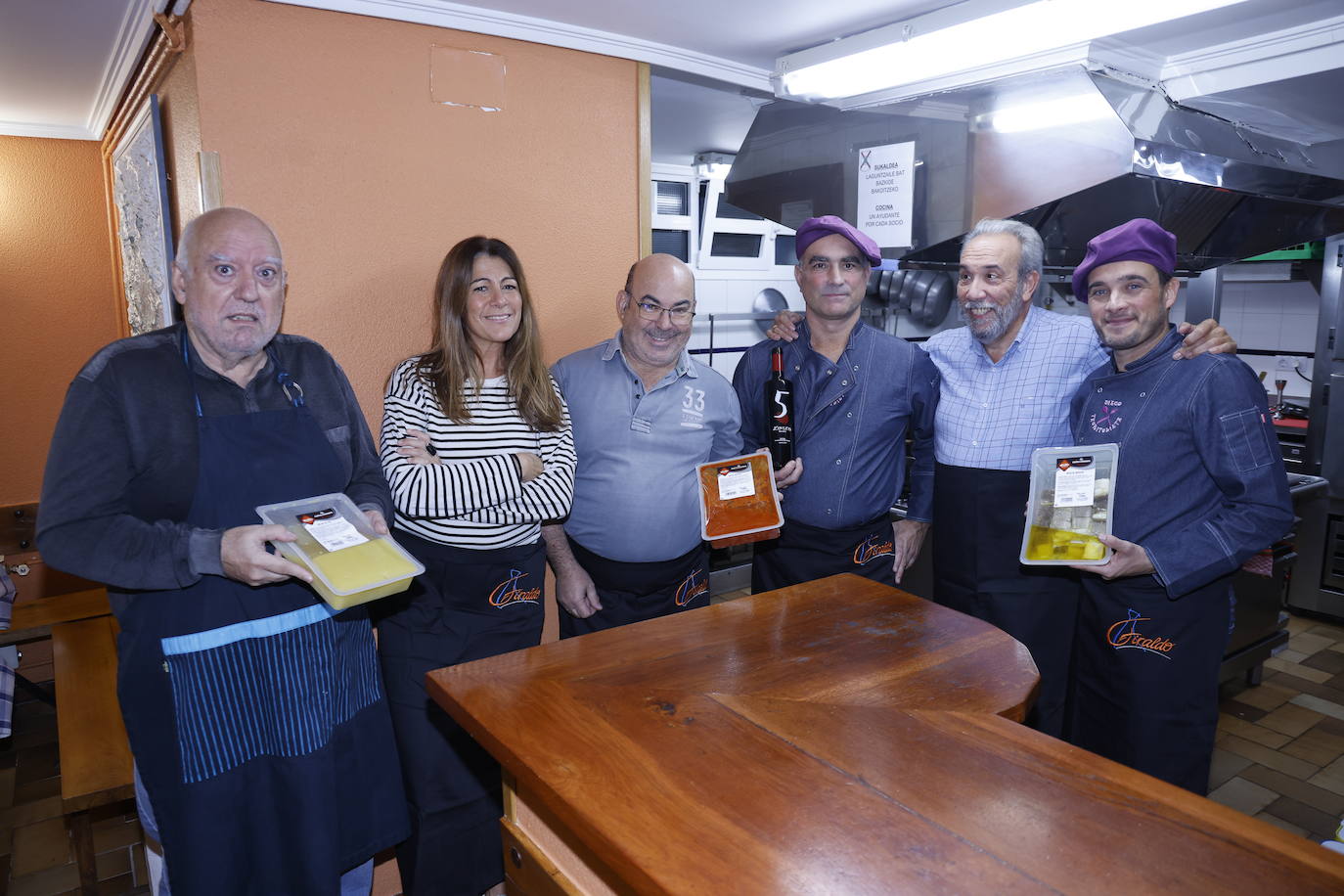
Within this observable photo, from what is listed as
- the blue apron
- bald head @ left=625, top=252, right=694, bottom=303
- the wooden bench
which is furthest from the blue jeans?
bald head @ left=625, top=252, right=694, bottom=303

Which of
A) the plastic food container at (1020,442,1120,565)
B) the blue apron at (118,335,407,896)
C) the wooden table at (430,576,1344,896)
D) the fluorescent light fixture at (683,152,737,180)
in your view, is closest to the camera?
the wooden table at (430,576,1344,896)

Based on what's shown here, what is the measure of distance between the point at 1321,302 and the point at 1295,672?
2039mm

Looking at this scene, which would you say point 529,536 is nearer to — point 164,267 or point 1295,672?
point 164,267

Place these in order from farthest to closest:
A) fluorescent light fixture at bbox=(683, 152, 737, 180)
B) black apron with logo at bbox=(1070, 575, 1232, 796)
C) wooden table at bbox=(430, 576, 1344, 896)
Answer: fluorescent light fixture at bbox=(683, 152, 737, 180) < black apron with logo at bbox=(1070, 575, 1232, 796) < wooden table at bbox=(430, 576, 1344, 896)

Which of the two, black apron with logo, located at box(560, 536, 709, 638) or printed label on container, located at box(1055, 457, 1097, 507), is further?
black apron with logo, located at box(560, 536, 709, 638)

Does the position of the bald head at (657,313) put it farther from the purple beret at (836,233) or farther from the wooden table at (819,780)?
the wooden table at (819,780)

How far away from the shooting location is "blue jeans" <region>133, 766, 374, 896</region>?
1975 millimetres

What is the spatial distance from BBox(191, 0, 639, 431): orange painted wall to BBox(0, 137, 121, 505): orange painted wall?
2946 millimetres

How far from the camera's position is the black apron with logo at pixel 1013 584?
8.21 ft

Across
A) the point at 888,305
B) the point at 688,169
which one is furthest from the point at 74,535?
the point at 888,305

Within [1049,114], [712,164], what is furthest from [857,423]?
[712,164]

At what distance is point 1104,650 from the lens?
7.72 feet

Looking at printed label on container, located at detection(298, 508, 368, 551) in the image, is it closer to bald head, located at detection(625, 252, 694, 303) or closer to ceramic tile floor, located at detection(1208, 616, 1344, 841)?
bald head, located at detection(625, 252, 694, 303)

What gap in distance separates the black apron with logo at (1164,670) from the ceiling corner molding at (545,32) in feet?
7.60
